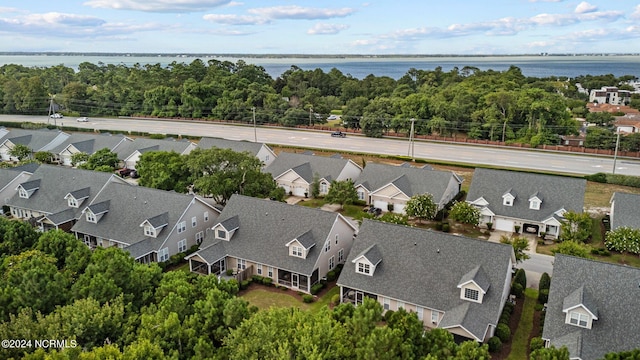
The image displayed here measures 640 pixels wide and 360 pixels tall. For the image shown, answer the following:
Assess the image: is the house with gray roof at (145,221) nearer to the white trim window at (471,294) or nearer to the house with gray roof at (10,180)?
the house with gray roof at (10,180)

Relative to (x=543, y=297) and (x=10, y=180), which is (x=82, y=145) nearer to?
(x=10, y=180)

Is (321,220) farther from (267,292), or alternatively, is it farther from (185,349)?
(185,349)

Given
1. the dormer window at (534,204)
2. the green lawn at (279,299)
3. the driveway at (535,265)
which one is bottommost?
the green lawn at (279,299)

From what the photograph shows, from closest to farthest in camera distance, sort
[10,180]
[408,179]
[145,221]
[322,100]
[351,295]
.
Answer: [351,295]
[145,221]
[10,180]
[408,179]
[322,100]

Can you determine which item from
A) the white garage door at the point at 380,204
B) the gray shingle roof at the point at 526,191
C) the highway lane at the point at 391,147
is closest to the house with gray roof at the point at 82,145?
the highway lane at the point at 391,147

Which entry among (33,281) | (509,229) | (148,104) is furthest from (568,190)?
(148,104)

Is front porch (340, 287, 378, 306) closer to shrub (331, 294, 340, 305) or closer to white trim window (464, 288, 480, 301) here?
shrub (331, 294, 340, 305)

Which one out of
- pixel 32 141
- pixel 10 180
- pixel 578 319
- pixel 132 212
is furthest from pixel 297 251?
pixel 32 141
